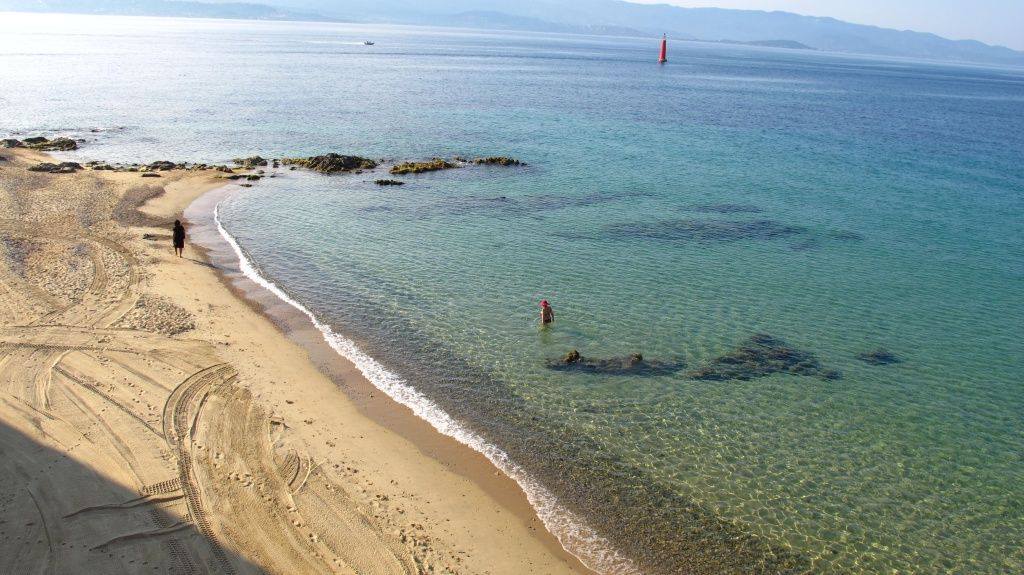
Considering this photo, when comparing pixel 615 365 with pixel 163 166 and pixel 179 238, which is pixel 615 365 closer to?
pixel 179 238

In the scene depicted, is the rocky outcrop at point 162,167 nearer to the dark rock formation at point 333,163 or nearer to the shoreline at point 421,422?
the dark rock formation at point 333,163

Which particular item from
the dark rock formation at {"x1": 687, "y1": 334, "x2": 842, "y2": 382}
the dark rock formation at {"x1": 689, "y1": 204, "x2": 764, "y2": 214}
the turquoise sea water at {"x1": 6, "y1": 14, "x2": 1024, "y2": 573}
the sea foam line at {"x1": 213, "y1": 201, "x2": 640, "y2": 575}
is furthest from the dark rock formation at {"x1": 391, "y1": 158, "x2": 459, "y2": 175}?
the dark rock formation at {"x1": 687, "y1": 334, "x2": 842, "y2": 382}

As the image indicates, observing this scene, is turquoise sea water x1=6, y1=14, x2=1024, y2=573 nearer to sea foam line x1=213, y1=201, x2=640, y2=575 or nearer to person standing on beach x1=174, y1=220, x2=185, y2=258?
sea foam line x1=213, y1=201, x2=640, y2=575

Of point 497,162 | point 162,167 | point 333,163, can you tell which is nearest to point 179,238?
point 333,163

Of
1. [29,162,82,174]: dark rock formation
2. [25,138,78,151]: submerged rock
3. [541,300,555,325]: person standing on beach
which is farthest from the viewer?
[25,138,78,151]: submerged rock

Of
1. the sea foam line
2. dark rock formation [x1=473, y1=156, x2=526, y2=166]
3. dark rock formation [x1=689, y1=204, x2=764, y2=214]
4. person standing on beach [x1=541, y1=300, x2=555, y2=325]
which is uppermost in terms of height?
dark rock formation [x1=473, y1=156, x2=526, y2=166]

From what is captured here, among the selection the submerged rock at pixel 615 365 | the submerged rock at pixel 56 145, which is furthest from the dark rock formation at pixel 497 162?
the submerged rock at pixel 56 145
